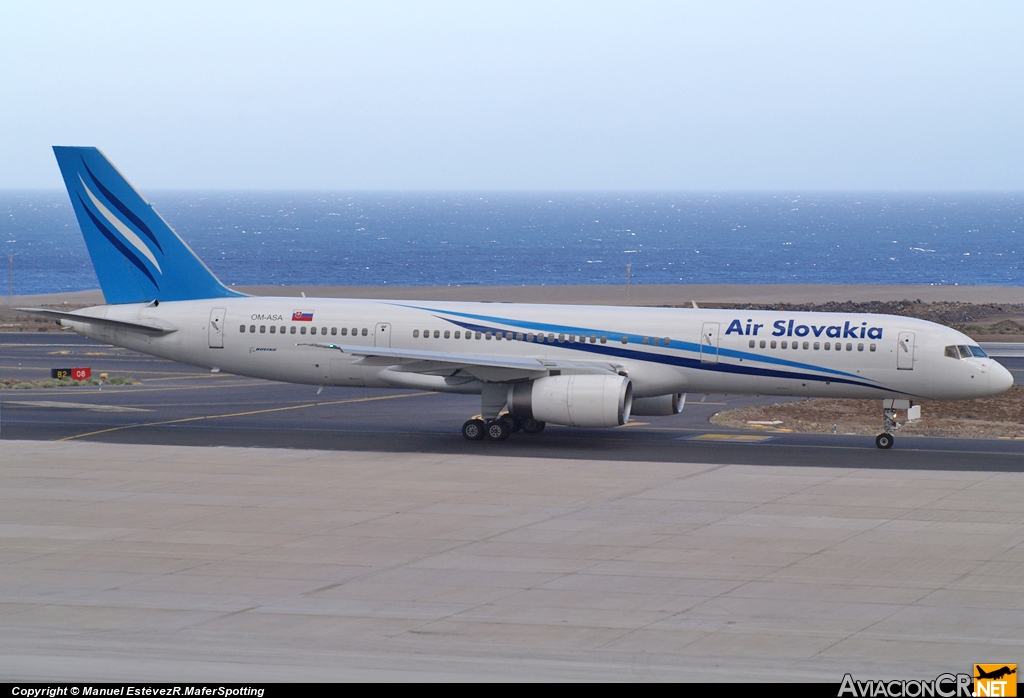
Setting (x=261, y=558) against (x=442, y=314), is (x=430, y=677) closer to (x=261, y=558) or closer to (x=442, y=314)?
(x=261, y=558)

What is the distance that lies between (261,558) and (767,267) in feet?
550

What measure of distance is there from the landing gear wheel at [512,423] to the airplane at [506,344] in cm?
7

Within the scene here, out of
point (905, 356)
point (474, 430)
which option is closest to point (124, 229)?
point (474, 430)

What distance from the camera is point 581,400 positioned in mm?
33156

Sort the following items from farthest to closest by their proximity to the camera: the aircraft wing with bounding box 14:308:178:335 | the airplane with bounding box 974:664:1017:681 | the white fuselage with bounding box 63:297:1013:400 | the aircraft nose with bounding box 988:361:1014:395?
the aircraft wing with bounding box 14:308:178:335, the white fuselage with bounding box 63:297:1013:400, the aircraft nose with bounding box 988:361:1014:395, the airplane with bounding box 974:664:1017:681

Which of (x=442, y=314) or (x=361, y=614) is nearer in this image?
(x=361, y=614)

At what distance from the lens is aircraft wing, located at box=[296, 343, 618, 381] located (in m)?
33.9

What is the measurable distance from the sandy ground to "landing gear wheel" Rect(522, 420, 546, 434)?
6908 mm

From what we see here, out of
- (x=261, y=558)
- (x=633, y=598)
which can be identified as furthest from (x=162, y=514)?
(x=633, y=598)

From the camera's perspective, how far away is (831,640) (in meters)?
16.9

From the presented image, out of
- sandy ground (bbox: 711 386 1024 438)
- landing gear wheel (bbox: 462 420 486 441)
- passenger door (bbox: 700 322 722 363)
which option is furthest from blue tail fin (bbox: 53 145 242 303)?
sandy ground (bbox: 711 386 1024 438)

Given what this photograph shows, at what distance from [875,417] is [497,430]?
15.0m

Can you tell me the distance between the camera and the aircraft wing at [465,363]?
33875mm
